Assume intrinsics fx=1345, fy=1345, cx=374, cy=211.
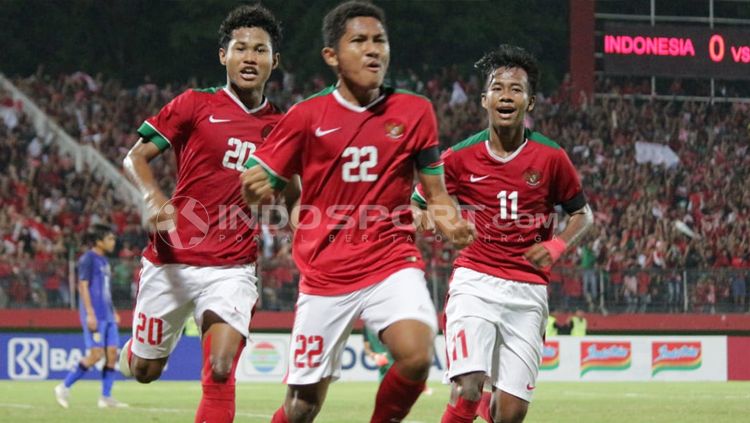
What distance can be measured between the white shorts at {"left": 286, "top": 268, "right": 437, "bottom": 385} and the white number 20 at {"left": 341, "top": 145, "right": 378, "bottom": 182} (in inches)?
19.7

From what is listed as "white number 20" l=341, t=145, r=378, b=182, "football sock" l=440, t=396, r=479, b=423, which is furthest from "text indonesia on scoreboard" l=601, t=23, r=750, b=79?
"white number 20" l=341, t=145, r=378, b=182

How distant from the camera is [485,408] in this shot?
870 cm

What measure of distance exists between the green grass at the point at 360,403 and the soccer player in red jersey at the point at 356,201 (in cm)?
623

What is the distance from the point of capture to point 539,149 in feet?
28.4

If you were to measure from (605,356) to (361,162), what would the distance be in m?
18.9

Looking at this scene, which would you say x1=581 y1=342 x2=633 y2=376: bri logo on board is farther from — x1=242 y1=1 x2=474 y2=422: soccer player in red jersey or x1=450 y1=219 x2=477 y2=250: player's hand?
x1=450 y1=219 x2=477 y2=250: player's hand

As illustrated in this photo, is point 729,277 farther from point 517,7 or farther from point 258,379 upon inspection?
point 517,7

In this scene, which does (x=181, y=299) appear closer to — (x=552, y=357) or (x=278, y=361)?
(x=278, y=361)

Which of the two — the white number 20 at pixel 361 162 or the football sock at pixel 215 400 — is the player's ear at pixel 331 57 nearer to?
the white number 20 at pixel 361 162

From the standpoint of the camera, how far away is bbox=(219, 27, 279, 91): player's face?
27.0 feet

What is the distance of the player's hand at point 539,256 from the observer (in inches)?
→ 310

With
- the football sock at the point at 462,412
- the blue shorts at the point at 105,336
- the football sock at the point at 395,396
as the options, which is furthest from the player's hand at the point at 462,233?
the blue shorts at the point at 105,336

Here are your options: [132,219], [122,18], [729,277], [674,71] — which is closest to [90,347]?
[132,219]

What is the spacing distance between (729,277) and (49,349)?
12222 millimetres
